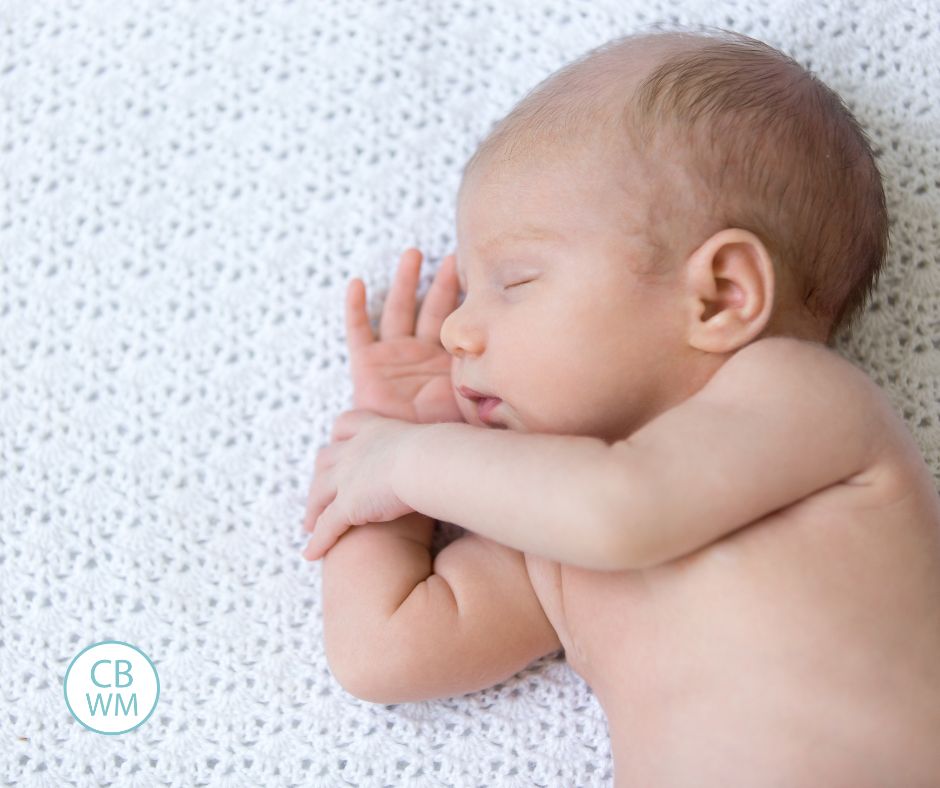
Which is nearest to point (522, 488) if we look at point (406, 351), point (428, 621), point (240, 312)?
point (428, 621)

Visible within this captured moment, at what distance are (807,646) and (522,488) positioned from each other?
344mm

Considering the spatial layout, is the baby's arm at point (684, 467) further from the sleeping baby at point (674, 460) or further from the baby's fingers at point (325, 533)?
the baby's fingers at point (325, 533)

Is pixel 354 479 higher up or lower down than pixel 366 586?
higher up

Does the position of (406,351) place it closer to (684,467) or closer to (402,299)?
(402,299)

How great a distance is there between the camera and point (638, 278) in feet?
3.66

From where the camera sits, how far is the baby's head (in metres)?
1.11

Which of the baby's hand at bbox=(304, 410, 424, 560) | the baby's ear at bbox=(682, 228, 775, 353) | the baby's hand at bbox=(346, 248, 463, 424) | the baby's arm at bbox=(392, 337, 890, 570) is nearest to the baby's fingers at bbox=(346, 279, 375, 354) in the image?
the baby's hand at bbox=(346, 248, 463, 424)

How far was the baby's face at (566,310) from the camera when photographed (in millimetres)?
1119

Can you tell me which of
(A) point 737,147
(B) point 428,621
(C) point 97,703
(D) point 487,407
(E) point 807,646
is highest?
(A) point 737,147

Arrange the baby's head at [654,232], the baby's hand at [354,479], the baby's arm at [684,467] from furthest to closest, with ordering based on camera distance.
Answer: the baby's hand at [354,479], the baby's head at [654,232], the baby's arm at [684,467]

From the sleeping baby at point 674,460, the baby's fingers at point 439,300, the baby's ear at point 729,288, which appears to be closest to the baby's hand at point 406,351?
the baby's fingers at point 439,300

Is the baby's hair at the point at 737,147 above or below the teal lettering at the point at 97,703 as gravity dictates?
above

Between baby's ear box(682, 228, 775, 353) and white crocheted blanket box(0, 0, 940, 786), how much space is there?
1.23 ft

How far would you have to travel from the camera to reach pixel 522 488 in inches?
40.9
